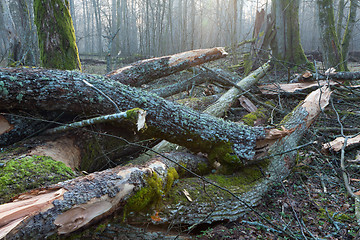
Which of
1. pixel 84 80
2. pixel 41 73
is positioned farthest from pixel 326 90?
pixel 41 73

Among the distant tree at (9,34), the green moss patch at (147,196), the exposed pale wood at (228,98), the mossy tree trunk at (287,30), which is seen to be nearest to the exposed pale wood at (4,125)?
the green moss patch at (147,196)

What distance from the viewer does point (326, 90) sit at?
4648 mm

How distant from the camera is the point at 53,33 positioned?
13.2 ft

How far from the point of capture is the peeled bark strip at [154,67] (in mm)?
4074

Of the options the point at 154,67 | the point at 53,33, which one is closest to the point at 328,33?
the point at 154,67

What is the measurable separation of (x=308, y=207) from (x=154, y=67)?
3.20 meters

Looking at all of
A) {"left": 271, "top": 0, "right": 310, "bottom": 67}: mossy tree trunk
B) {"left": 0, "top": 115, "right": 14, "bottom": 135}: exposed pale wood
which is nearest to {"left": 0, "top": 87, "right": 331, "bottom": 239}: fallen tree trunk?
{"left": 0, "top": 115, "right": 14, "bottom": 135}: exposed pale wood

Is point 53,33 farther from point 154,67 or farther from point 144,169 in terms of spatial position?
point 144,169

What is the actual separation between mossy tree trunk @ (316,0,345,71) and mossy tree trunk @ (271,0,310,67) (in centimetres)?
127

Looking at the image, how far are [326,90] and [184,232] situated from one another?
162 inches

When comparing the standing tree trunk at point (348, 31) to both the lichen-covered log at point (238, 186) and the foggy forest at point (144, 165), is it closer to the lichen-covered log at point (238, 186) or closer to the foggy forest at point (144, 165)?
the foggy forest at point (144, 165)

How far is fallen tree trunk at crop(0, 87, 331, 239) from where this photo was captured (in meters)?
1.54

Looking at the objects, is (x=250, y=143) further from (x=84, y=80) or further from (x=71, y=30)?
(x=71, y=30)

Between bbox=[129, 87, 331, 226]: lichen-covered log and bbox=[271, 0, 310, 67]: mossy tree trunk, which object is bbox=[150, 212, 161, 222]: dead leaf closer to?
bbox=[129, 87, 331, 226]: lichen-covered log
